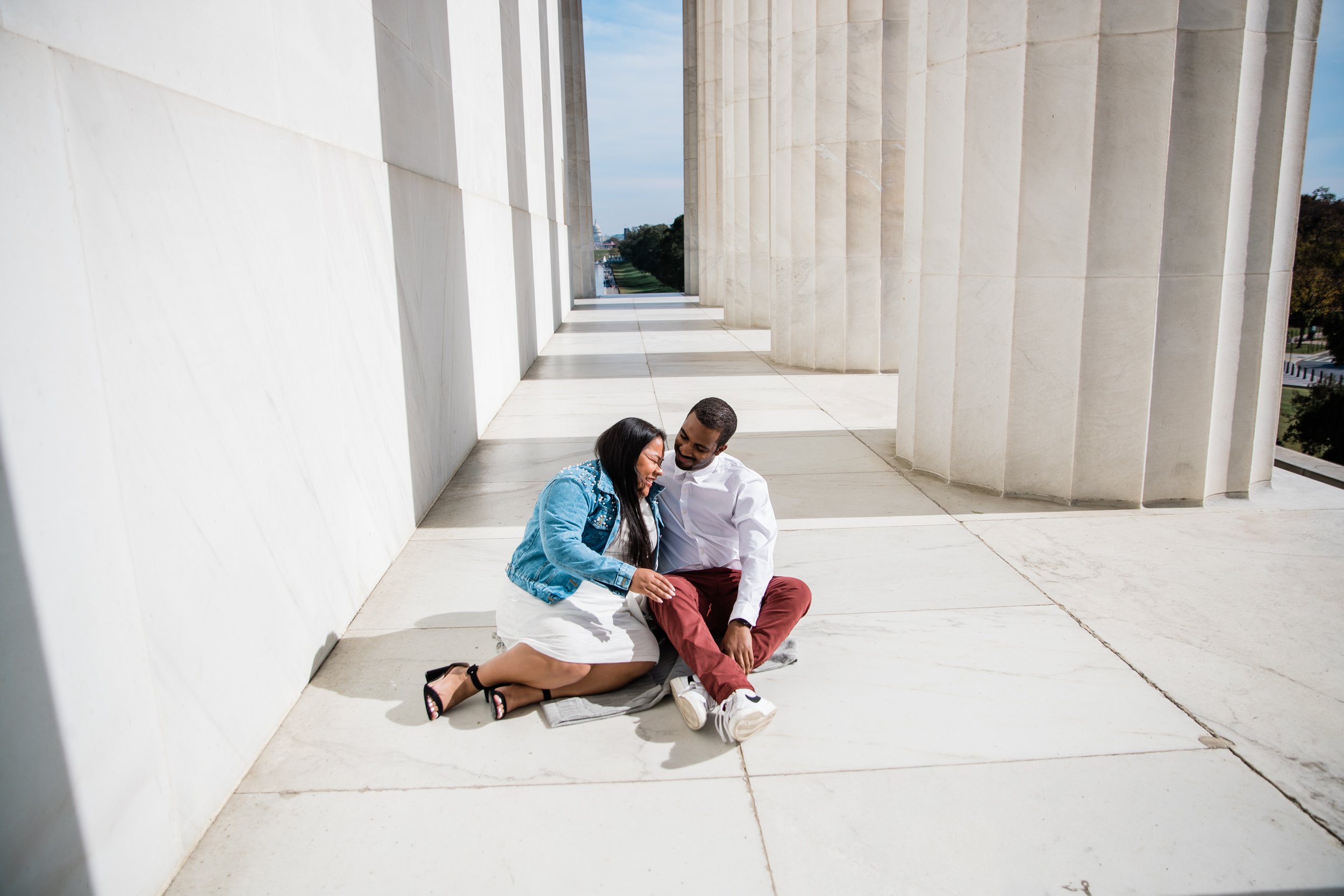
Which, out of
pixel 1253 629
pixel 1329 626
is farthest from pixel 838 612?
pixel 1329 626

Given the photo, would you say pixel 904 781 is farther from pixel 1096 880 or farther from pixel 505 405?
pixel 505 405

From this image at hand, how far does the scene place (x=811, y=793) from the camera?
3.59 m

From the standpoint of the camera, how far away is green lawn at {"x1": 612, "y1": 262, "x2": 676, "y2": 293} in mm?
61062

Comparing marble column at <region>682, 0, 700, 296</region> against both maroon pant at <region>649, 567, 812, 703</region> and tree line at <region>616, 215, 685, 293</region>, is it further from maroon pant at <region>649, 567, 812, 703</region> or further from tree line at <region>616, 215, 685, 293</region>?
maroon pant at <region>649, 567, 812, 703</region>

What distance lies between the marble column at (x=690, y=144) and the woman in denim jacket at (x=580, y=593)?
3146cm

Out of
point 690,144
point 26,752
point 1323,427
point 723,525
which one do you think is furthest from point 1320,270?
point 26,752

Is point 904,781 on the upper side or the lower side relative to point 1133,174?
lower

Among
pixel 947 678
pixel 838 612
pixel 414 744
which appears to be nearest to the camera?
pixel 414 744

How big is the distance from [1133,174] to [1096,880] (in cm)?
522

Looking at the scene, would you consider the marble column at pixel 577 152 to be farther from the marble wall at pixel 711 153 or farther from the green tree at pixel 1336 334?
the green tree at pixel 1336 334

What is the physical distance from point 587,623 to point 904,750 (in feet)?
4.50

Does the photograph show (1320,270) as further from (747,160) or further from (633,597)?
(633,597)

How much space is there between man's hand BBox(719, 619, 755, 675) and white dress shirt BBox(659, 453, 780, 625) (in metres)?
0.04

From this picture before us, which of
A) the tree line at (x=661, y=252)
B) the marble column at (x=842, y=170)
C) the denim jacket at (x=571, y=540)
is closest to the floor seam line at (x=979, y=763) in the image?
the denim jacket at (x=571, y=540)
